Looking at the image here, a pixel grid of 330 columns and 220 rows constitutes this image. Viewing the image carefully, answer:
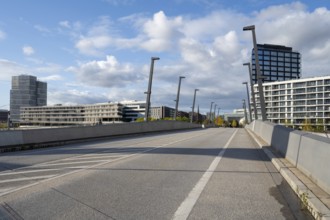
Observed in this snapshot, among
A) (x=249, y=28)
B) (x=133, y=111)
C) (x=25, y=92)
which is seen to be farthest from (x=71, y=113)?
(x=249, y=28)

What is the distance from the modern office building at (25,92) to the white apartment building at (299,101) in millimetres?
73658

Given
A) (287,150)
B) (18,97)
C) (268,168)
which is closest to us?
(268,168)

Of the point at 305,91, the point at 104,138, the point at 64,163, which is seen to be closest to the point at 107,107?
the point at 305,91

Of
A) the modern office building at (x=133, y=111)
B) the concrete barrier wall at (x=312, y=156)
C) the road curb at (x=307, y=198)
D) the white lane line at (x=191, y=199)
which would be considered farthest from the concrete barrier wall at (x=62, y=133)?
the modern office building at (x=133, y=111)

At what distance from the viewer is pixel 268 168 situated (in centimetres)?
1282

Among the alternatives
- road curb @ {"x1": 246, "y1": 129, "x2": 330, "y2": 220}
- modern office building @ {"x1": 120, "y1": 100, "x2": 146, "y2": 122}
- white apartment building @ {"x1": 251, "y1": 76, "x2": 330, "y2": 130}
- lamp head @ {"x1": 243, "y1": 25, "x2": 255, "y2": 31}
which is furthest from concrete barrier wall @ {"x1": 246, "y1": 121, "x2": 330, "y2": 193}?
modern office building @ {"x1": 120, "y1": 100, "x2": 146, "y2": 122}

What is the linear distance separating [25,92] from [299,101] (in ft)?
334

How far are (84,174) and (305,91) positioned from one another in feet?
450

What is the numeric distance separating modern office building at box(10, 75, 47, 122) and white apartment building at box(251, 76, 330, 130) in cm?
7366

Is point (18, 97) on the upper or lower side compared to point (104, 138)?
upper

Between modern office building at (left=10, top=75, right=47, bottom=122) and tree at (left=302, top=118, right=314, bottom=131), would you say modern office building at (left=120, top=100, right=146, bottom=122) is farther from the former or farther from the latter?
modern office building at (left=10, top=75, right=47, bottom=122)

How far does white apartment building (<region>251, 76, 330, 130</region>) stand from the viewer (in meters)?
130

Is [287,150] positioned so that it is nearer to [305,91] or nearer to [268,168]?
[268,168]

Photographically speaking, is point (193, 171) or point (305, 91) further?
point (305, 91)
